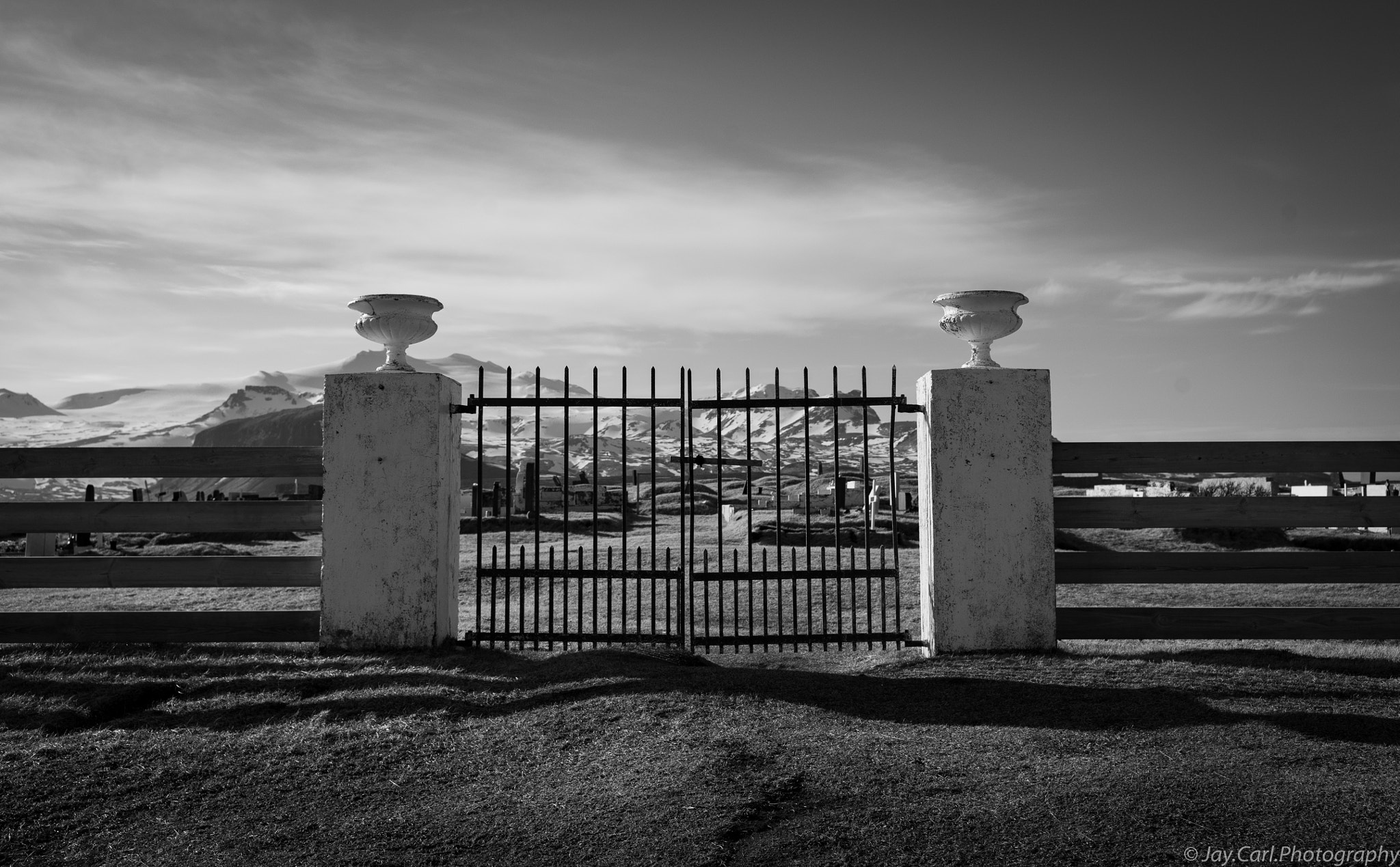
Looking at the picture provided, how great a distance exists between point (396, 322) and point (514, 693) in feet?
9.23

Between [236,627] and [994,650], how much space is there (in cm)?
539

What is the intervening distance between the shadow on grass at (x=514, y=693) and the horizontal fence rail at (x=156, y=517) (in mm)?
988

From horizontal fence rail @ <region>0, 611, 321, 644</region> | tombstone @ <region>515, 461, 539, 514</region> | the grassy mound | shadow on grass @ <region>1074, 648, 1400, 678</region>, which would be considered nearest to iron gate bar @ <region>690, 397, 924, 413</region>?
shadow on grass @ <region>1074, 648, 1400, 678</region>

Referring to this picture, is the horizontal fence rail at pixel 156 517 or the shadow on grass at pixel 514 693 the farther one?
the horizontal fence rail at pixel 156 517

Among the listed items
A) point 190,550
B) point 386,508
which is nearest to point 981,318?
point 386,508

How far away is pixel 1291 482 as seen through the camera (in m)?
21.5

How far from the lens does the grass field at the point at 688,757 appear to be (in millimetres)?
3303

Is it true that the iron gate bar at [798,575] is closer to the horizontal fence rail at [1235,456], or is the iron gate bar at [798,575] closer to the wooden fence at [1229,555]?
Answer: the wooden fence at [1229,555]

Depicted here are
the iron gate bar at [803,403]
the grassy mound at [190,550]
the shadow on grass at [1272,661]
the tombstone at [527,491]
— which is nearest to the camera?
the shadow on grass at [1272,661]

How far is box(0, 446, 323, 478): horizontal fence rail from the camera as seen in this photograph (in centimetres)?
681

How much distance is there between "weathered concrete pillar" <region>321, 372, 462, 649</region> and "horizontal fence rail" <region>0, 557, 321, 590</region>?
41cm

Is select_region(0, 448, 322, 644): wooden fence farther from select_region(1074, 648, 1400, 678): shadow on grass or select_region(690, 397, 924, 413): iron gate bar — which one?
select_region(1074, 648, 1400, 678): shadow on grass

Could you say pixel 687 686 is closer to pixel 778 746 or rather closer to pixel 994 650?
pixel 778 746

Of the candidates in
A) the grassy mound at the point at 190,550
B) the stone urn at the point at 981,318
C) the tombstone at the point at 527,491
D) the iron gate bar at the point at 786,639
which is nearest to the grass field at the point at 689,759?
the iron gate bar at the point at 786,639
